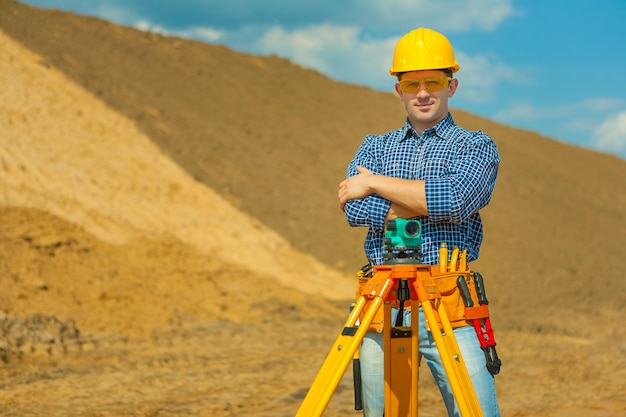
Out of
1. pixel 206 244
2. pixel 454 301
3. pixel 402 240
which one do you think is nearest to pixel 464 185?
pixel 402 240

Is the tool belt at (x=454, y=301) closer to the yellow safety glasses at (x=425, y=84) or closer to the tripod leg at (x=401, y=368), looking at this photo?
the tripod leg at (x=401, y=368)

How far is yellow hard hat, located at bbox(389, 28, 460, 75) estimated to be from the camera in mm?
3062

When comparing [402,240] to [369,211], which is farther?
[369,211]

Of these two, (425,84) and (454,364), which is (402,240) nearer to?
(454,364)

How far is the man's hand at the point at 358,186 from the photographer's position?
2996mm

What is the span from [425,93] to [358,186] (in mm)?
456

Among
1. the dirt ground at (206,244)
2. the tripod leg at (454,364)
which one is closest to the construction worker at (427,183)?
the tripod leg at (454,364)

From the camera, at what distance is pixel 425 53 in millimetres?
3070

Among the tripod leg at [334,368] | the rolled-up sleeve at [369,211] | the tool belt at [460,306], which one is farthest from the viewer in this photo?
the rolled-up sleeve at [369,211]

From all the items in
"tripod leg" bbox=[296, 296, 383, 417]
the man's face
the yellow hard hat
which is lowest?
"tripod leg" bbox=[296, 296, 383, 417]

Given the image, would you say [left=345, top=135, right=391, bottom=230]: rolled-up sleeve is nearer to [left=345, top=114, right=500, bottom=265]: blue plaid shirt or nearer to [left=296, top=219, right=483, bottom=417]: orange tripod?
[left=345, top=114, right=500, bottom=265]: blue plaid shirt

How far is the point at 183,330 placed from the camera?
41.0ft

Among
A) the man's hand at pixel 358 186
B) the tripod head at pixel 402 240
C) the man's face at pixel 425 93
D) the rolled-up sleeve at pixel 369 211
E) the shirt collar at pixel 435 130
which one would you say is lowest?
the tripod head at pixel 402 240

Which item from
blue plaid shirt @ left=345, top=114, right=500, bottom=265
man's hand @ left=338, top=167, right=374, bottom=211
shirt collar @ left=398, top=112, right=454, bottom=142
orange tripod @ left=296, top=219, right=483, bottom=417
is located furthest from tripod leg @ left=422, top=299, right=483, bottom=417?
shirt collar @ left=398, top=112, right=454, bottom=142
